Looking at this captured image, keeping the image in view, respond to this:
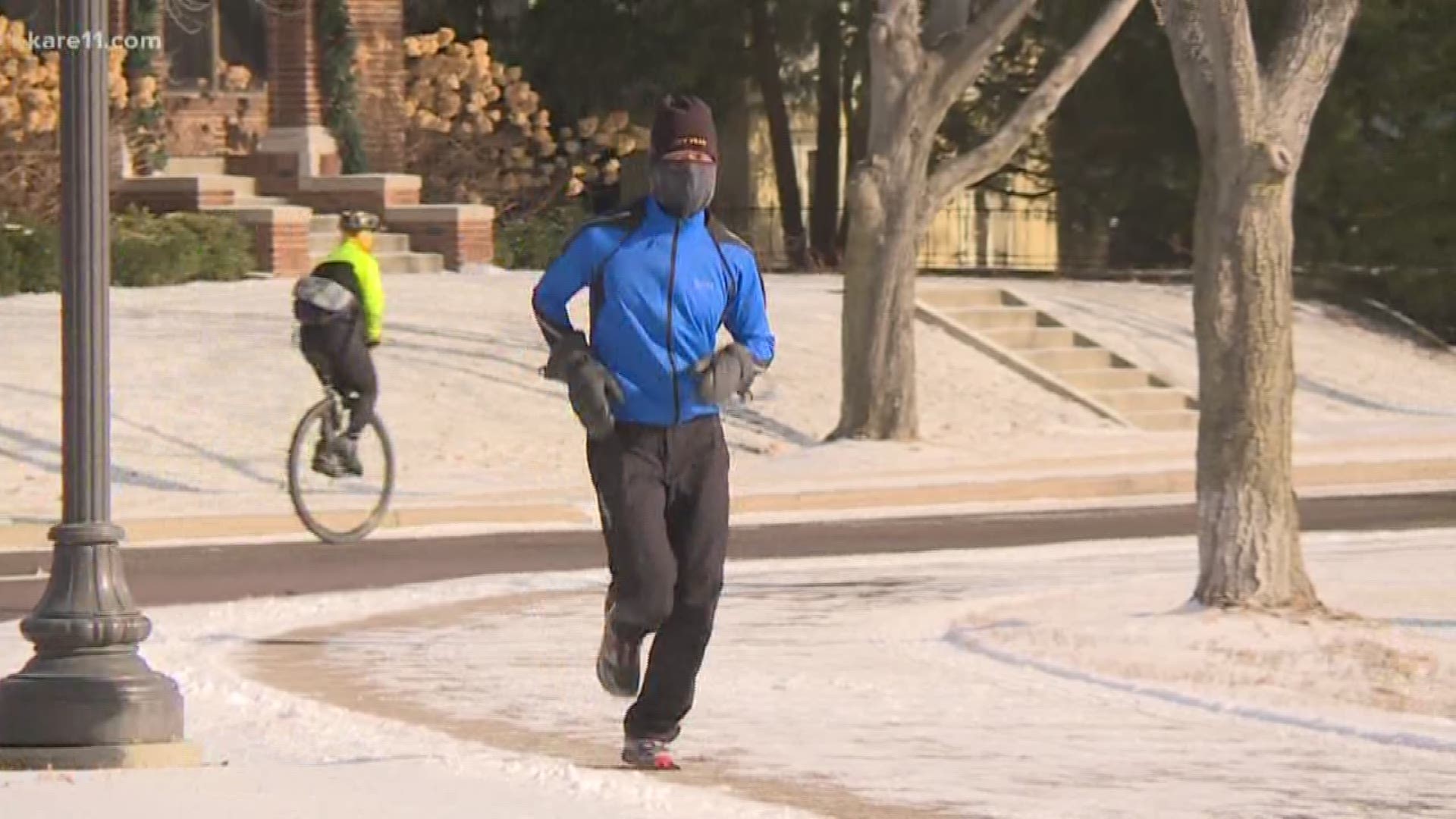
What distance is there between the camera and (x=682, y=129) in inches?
400

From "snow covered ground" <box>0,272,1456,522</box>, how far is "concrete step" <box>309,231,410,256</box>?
150 cm

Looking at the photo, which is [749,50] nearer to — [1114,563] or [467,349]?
[467,349]

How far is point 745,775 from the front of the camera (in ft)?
34.5

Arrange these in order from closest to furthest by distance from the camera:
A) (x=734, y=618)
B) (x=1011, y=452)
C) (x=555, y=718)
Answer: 1. (x=555, y=718)
2. (x=734, y=618)
3. (x=1011, y=452)

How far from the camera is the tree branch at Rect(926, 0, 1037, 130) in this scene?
1064 inches

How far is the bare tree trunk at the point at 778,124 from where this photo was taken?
143ft

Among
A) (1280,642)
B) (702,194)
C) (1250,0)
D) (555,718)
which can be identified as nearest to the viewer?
(702,194)

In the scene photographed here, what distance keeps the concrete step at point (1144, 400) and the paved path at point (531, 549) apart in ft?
22.3

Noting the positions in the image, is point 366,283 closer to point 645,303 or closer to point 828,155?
point 645,303

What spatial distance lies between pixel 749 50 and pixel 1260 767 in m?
33.7

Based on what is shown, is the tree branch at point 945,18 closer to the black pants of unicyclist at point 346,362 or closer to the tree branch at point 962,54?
the tree branch at point 962,54

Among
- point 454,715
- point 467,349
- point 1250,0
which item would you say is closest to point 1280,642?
point 454,715
